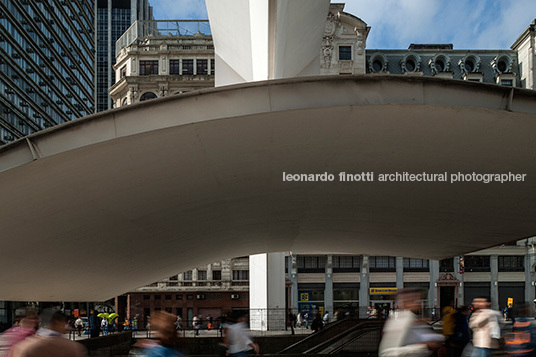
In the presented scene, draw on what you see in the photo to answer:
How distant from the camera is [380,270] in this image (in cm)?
5344

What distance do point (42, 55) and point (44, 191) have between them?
5870 centimetres

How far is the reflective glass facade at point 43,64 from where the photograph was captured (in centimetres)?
5397

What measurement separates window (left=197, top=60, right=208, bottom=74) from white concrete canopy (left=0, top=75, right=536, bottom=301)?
131 ft

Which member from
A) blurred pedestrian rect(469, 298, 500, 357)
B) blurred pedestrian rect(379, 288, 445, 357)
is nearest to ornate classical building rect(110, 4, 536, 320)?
blurred pedestrian rect(469, 298, 500, 357)

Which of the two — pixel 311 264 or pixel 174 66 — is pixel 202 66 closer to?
pixel 174 66

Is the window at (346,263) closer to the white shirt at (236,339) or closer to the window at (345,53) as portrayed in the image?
the window at (345,53)

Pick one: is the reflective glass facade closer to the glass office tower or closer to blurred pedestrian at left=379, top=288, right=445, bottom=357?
blurred pedestrian at left=379, top=288, right=445, bottom=357

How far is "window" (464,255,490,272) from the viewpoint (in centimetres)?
5428

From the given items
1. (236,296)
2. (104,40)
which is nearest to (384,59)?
(236,296)

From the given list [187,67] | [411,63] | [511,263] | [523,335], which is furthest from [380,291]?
[523,335]

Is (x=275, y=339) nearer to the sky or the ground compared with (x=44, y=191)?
nearer to the ground

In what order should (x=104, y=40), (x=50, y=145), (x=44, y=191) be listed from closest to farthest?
(x=50, y=145) → (x=44, y=191) → (x=104, y=40)

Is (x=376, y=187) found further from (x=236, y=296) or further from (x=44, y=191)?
(x=236, y=296)

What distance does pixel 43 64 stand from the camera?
64.6 m
